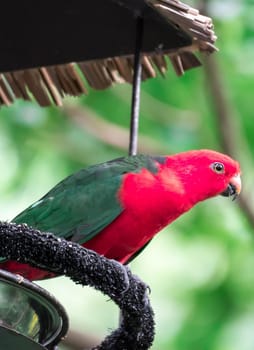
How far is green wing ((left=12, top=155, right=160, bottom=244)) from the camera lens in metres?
3.17

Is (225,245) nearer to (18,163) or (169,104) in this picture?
(169,104)

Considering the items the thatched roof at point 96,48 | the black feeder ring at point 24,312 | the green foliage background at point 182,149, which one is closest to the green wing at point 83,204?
Result: the thatched roof at point 96,48

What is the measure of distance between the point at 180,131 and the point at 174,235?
77 cm

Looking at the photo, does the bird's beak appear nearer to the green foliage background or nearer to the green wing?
the green wing

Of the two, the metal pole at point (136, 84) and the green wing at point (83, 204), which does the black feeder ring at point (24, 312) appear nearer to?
the green wing at point (83, 204)

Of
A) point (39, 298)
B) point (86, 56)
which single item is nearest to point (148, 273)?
point (86, 56)

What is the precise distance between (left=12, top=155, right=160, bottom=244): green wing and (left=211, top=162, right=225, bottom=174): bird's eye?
281 millimetres

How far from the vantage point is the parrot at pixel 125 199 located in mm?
3180

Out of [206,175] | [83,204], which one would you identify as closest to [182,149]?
[206,175]

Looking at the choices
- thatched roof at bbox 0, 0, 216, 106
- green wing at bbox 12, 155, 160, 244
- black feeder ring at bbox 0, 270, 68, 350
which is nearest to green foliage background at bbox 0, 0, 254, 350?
thatched roof at bbox 0, 0, 216, 106

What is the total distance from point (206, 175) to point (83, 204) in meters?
0.53

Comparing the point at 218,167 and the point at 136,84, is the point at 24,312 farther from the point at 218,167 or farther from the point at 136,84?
the point at 218,167

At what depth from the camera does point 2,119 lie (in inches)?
254

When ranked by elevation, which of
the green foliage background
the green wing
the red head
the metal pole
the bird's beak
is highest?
the metal pole
